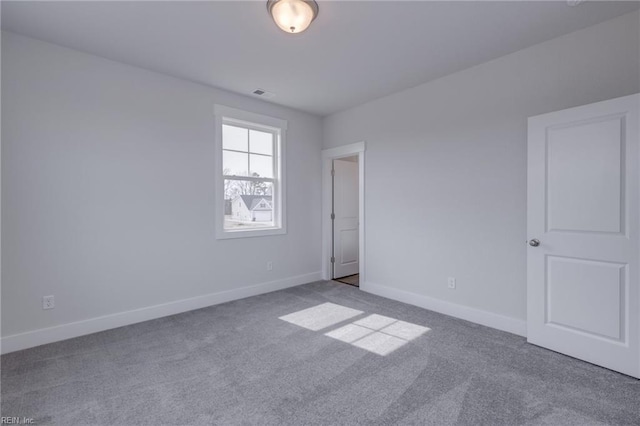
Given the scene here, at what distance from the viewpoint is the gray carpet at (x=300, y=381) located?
1.77 metres

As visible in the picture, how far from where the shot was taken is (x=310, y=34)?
255 centimetres

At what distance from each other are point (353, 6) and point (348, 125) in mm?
2374

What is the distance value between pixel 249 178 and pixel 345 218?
6.03 ft

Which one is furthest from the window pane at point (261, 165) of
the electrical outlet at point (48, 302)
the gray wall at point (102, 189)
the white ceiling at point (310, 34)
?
the electrical outlet at point (48, 302)

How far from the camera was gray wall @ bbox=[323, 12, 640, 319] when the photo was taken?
2521 mm

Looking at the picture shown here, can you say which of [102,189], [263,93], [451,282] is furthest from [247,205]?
[451,282]

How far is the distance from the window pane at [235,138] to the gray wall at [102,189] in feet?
0.81

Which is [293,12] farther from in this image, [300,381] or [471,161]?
[300,381]

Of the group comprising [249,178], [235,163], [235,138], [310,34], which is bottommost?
[249,178]

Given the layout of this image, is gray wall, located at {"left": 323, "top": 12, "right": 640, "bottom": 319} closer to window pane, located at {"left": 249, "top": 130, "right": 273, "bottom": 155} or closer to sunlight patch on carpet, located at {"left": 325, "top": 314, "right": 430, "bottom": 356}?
sunlight patch on carpet, located at {"left": 325, "top": 314, "right": 430, "bottom": 356}

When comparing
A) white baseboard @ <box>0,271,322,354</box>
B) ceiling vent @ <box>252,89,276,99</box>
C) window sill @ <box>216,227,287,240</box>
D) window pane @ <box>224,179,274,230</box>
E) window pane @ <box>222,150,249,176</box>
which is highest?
ceiling vent @ <box>252,89,276,99</box>

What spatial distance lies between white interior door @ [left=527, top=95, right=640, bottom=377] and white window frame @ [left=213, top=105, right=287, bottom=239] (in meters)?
2.98

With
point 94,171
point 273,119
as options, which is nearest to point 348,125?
point 273,119

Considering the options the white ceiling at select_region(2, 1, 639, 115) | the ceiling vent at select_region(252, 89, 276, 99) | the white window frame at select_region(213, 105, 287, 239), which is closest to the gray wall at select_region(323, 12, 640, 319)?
the white ceiling at select_region(2, 1, 639, 115)
